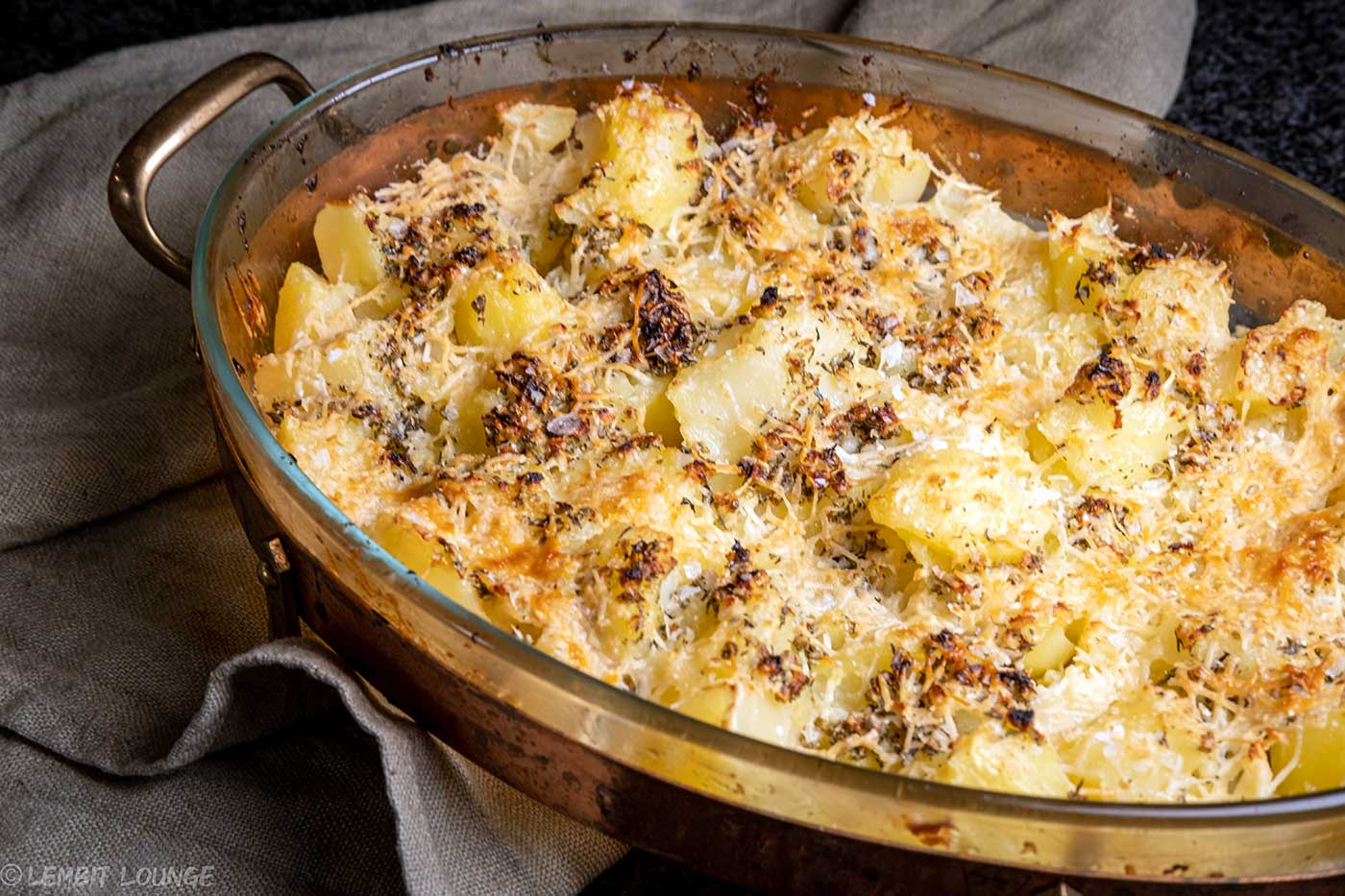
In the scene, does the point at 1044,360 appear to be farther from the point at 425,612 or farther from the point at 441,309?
the point at 425,612

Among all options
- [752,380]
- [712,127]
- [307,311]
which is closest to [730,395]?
[752,380]

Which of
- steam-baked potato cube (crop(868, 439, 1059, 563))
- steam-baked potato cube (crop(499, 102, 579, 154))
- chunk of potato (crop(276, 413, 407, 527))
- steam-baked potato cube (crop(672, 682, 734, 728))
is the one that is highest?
steam-baked potato cube (crop(499, 102, 579, 154))

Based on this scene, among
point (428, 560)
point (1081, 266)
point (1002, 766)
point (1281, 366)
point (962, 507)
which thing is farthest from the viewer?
point (1081, 266)

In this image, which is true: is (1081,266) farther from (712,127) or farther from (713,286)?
(712,127)

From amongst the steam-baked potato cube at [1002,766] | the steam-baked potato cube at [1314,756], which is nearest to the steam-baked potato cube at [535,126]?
the steam-baked potato cube at [1002,766]

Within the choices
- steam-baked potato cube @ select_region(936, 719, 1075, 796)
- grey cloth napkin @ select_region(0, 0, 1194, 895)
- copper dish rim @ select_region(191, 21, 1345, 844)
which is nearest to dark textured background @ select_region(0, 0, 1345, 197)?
grey cloth napkin @ select_region(0, 0, 1194, 895)

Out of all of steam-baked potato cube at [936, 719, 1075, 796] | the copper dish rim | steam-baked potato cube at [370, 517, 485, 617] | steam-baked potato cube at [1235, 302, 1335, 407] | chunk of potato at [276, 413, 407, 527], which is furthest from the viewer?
steam-baked potato cube at [1235, 302, 1335, 407]

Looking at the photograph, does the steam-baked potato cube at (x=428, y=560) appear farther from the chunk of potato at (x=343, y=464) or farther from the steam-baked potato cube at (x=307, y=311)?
the steam-baked potato cube at (x=307, y=311)

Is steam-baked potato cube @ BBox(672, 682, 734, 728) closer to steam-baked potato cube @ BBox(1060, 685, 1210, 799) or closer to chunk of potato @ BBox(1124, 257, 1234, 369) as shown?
steam-baked potato cube @ BBox(1060, 685, 1210, 799)
